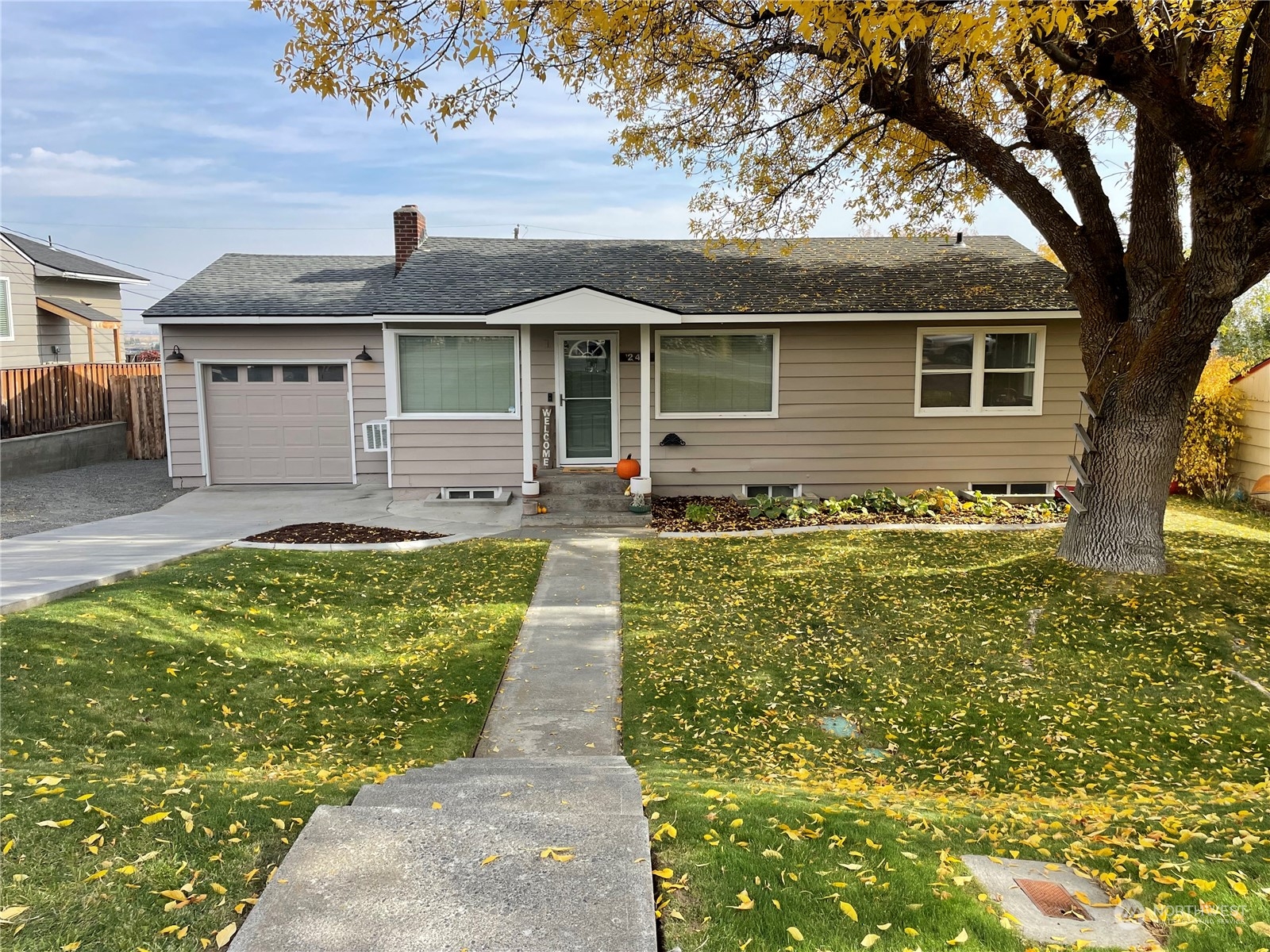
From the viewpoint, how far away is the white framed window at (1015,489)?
13250 mm

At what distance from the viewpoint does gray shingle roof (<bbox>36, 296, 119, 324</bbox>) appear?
64.6 feet

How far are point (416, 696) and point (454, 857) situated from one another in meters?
2.86

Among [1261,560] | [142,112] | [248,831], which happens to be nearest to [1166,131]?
[1261,560]

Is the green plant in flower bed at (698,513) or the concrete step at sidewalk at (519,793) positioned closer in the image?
the concrete step at sidewalk at (519,793)

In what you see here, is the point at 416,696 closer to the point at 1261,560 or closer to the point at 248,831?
the point at 248,831

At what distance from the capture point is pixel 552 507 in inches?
481

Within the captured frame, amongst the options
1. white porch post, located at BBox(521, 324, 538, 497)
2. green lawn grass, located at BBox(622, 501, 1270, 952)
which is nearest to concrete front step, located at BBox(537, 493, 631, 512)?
white porch post, located at BBox(521, 324, 538, 497)

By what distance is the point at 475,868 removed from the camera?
3055 millimetres

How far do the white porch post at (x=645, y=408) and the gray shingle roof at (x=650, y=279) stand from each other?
61 cm

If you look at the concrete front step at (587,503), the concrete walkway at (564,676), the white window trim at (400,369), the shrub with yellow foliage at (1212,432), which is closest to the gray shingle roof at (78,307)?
the white window trim at (400,369)

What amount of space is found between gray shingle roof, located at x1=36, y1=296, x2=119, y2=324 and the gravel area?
5542 mm

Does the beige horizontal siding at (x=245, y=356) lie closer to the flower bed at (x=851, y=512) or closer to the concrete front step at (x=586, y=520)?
the concrete front step at (x=586, y=520)

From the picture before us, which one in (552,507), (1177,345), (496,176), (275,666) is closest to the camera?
(275,666)

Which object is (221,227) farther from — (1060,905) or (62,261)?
(1060,905)
